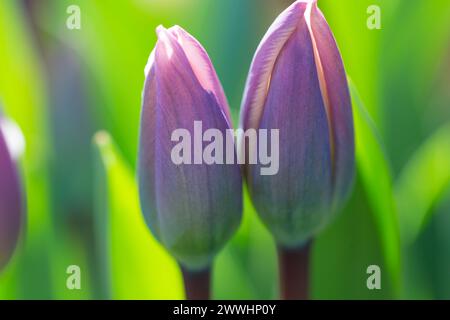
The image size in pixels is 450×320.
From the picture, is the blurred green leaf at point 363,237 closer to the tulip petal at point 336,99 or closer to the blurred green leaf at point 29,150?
the tulip petal at point 336,99

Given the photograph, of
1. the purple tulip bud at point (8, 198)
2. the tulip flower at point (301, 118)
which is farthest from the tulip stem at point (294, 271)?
the purple tulip bud at point (8, 198)

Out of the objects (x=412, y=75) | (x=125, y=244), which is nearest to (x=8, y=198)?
(x=125, y=244)

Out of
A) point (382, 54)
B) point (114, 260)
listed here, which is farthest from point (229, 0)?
point (114, 260)

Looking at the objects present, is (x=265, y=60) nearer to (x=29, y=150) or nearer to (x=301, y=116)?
(x=301, y=116)

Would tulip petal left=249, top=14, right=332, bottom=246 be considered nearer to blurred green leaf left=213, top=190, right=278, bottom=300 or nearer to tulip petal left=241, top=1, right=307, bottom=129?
tulip petal left=241, top=1, right=307, bottom=129

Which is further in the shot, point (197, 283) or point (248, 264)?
point (248, 264)
